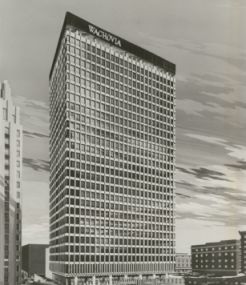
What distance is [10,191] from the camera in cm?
5981

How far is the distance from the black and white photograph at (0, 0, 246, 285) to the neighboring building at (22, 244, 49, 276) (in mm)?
296

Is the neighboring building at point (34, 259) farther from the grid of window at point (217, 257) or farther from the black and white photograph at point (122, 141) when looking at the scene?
the grid of window at point (217, 257)

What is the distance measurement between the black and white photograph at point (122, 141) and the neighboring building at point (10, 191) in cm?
16

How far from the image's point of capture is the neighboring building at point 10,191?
2240 inches

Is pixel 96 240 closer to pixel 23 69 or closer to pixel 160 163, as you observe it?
pixel 160 163

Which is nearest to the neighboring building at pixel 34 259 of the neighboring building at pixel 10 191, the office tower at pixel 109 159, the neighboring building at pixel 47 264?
the neighboring building at pixel 47 264

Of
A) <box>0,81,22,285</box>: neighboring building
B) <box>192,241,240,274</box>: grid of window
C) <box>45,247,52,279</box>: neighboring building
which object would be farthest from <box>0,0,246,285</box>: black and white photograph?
<box>45,247,52,279</box>: neighboring building

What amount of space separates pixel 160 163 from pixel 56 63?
20697mm

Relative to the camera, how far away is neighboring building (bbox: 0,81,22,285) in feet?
187

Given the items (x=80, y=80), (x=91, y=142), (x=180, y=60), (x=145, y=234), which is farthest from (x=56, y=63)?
(x=180, y=60)

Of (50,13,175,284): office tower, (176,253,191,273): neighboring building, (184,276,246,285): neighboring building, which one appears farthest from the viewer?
(176,253,191,273): neighboring building

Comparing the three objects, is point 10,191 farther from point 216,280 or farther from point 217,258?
point 217,258

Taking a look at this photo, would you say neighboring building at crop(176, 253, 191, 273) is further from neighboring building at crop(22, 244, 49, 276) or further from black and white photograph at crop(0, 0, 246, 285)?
neighboring building at crop(22, 244, 49, 276)

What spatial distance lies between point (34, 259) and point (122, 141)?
70.7 ft
